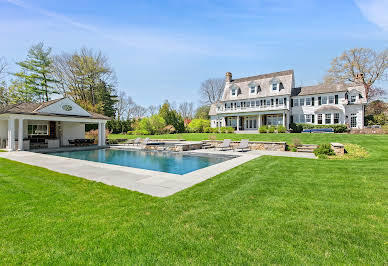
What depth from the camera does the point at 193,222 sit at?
3168 mm

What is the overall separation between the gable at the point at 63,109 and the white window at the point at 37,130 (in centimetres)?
371

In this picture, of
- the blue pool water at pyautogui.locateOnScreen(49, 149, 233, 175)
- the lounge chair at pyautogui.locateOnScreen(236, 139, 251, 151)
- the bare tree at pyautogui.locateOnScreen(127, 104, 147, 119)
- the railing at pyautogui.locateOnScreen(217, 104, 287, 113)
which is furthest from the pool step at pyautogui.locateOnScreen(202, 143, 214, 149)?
the bare tree at pyautogui.locateOnScreen(127, 104, 147, 119)

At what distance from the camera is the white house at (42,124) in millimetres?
13867

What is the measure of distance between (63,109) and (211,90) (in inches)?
1502

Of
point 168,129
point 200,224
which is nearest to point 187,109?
point 168,129

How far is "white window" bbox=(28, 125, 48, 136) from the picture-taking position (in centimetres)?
1784

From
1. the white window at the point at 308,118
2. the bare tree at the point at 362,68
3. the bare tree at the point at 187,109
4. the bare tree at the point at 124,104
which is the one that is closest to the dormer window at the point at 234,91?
the white window at the point at 308,118

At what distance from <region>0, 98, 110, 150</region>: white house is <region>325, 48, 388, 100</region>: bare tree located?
37.7 meters

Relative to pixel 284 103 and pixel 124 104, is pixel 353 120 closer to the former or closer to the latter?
pixel 284 103

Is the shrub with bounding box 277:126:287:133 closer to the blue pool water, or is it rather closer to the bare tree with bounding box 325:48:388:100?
the blue pool water

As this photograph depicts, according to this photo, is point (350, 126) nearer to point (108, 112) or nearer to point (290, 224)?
point (290, 224)

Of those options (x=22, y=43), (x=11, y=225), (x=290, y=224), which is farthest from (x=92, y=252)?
(x=22, y=43)

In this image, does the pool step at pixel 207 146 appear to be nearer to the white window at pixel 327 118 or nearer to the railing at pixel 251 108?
the railing at pixel 251 108

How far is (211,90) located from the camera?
50.2m
